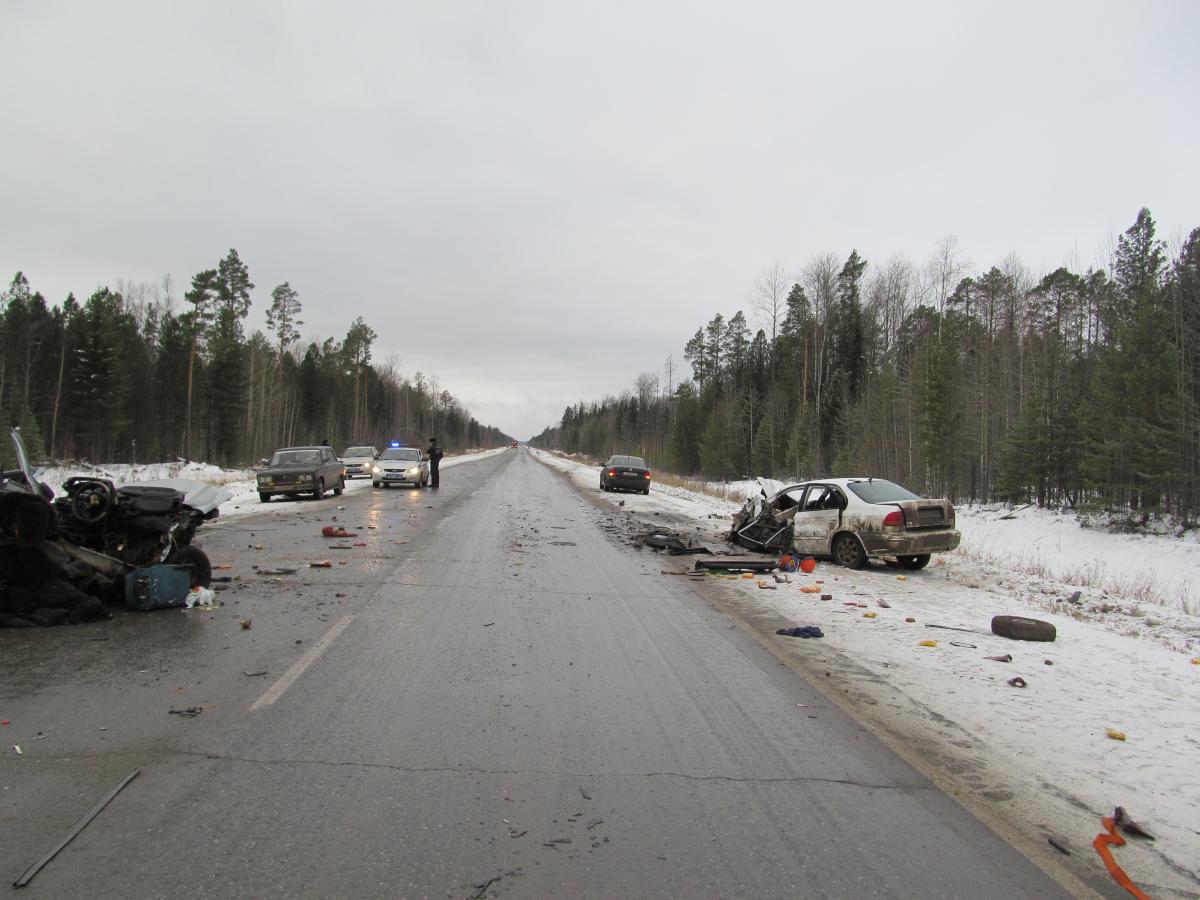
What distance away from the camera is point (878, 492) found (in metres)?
11.8

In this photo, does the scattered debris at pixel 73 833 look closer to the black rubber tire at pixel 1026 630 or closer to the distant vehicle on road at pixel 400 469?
the black rubber tire at pixel 1026 630

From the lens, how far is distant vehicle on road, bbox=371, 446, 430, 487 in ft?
94.8

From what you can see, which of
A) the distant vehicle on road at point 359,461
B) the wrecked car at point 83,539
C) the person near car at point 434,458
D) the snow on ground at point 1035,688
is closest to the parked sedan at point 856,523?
the snow on ground at point 1035,688

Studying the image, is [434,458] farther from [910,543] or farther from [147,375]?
[147,375]

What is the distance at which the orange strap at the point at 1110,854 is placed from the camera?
287cm

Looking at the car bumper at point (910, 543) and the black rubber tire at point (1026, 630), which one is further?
the car bumper at point (910, 543)

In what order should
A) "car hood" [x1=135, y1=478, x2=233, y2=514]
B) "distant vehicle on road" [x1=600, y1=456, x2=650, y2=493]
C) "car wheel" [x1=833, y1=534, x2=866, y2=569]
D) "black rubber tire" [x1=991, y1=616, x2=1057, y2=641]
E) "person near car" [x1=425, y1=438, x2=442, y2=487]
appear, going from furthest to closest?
"distant vehicle on road" [x1=600, y1=456, x2=650, y2=493] < "person near car" [x1=425, y1=438, x2=442, y2=487] < "car wheel" [x1=833, y1=534, x2=866, y2=569] < "car hood" [x1=135, y1=478, x2=233, y2=514] < "black rubber tire" [x1=991, y1=616, x2=1057, y2=641]

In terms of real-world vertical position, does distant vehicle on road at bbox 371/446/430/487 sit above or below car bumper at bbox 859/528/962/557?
above

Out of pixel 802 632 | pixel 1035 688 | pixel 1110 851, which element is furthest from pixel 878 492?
pixel 1110 851

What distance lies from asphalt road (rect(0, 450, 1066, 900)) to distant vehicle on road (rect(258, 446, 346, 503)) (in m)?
15.7

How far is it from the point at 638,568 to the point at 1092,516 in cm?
1976

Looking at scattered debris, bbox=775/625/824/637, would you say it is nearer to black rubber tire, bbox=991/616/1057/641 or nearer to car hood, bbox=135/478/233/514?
black rubber tire, bbox=991/616/1057/641

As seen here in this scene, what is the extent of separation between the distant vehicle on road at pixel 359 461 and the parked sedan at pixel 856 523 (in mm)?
25258

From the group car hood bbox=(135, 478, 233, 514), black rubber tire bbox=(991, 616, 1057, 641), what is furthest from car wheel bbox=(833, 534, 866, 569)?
car hood bbox=(135, 478, 233, 514)
